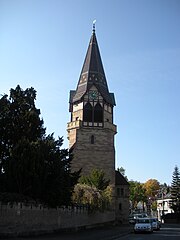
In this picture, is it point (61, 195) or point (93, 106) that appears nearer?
point (61, 195)

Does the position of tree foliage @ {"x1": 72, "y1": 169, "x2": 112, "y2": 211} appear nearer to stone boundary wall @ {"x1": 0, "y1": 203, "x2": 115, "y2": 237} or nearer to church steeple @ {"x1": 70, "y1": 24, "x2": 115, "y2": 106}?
stone boundary wall @ {"x1": 0, "y1": 203, "x2": 115, "y2": 237}

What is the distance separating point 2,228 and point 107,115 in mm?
43086

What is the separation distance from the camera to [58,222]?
29781mm

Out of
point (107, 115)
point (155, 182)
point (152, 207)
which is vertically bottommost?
point (152, 207)

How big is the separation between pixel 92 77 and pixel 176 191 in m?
28.7

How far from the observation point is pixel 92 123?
62.0 meters

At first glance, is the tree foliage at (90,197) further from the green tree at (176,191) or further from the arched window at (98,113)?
the green tree at (176,191)

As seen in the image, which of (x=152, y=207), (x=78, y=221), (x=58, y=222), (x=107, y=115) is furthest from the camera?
(x=152, y=207)

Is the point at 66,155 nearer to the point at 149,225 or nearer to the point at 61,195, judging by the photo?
the point at 61,195

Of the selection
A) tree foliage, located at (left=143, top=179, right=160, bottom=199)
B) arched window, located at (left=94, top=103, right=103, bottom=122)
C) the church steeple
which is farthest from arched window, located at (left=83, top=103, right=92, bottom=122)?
tree foliage, located at (left=143, top=179, right=160, bottom=199)

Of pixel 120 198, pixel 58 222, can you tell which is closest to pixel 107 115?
pixel 120 198

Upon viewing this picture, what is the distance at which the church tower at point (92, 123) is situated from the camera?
59.8 meters

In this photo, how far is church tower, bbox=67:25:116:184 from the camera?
2354 inches

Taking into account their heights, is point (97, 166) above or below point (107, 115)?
below
